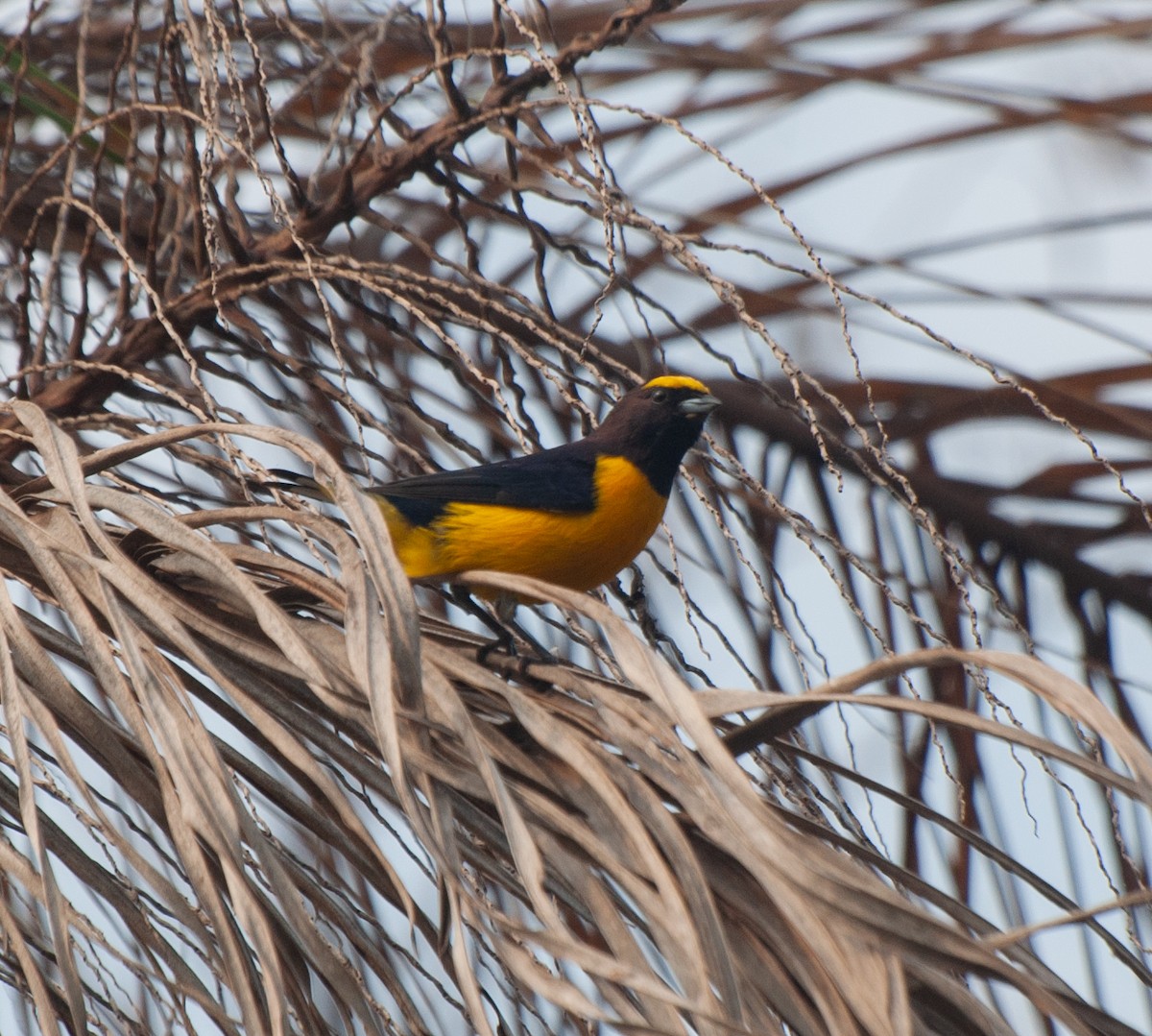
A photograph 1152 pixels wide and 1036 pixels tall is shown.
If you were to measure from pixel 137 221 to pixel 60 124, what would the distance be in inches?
Answer: 15.2

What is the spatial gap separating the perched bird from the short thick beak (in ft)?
0.04

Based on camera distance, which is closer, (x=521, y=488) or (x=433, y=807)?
(x=433, y=807)

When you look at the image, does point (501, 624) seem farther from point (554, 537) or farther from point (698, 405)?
point (698, 405)

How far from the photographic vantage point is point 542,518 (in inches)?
113

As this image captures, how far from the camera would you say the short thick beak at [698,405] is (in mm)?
3082

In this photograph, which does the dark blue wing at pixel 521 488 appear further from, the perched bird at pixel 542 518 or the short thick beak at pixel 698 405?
the short thick beak at pixel 698 405

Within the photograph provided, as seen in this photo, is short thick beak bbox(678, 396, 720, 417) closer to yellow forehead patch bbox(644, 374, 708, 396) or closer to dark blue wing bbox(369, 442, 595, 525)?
yellow forehead patch bbox(644, 374, 708, 396)

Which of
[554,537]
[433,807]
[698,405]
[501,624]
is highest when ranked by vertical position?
[698,405]

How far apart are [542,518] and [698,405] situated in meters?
0.44

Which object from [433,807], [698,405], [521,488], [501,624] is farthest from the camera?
[698,405]

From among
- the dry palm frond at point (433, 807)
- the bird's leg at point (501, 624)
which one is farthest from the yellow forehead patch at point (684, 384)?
the dry palm frond at point (433, 807)

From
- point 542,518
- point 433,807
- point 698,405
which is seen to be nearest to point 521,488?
point 542,518

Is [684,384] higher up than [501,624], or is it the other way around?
[684,384]

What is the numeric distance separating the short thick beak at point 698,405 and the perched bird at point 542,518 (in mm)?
11
